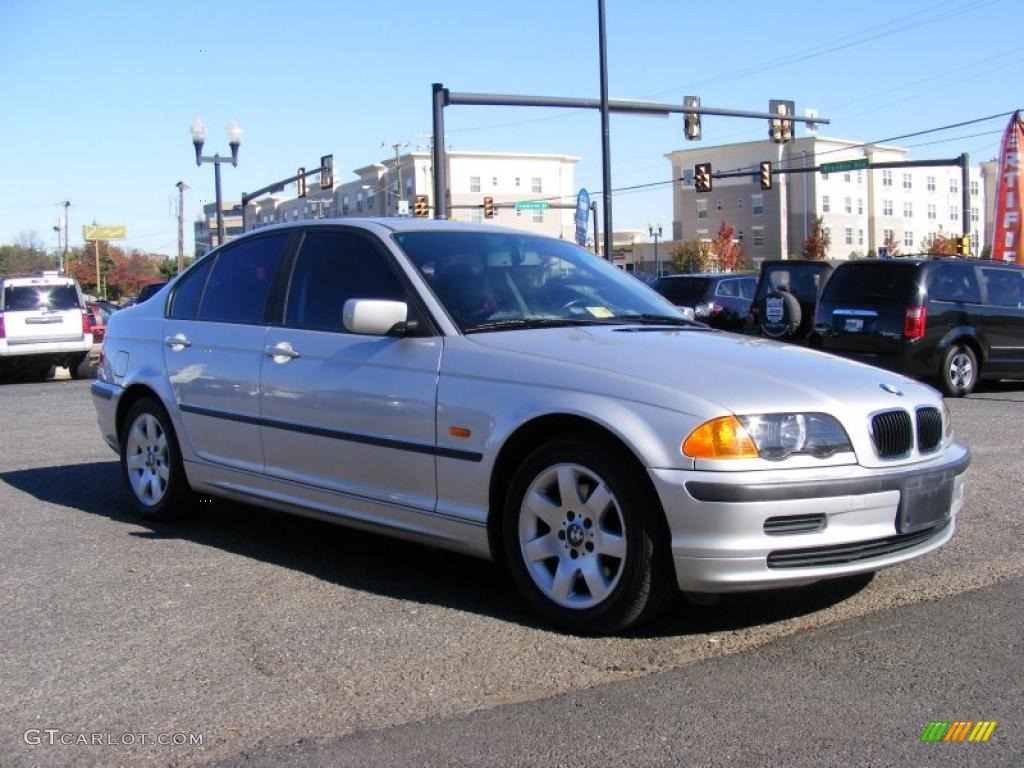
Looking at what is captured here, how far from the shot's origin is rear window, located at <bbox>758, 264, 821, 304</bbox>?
52.8 ft

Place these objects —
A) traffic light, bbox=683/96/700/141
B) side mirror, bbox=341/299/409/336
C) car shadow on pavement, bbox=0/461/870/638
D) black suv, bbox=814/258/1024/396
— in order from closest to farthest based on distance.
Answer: car shadow on pavement, bbox=0/461/870/638, side mirror, bbox=341/299/409/336, black suv, bbox=814/258/1024/396, traffic light, bbox=683/96/700/141

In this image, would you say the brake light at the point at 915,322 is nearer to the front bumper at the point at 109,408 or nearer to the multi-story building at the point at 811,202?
the front bumper at the point at 109,408

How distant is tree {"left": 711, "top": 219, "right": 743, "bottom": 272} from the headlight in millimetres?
72405

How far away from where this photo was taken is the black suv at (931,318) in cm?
1237

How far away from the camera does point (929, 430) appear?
14.2 ft

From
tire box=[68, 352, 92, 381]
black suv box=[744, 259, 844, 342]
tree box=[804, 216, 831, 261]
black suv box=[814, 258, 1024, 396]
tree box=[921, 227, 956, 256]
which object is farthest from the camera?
tree box=[804, 216, 831, 261]

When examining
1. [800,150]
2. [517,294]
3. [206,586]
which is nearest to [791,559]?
[517,294]

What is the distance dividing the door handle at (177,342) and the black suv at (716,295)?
13.0m

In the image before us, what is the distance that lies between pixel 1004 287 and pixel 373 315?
35.5ft

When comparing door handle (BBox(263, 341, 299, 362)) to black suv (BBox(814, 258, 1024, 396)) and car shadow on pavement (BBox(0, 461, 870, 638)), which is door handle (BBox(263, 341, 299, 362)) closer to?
car shadow on pavement (BBox(0, 461, 870, 638))

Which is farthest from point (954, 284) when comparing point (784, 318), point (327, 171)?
point (327, 171)

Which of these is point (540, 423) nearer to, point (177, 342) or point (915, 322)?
point (177, 342)

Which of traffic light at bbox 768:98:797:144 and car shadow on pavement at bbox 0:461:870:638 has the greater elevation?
traffic light at bbox 768:98:797:144

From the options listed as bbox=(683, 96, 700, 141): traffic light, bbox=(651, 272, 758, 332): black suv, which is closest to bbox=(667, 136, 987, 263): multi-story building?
bbox=(683, 96, 700, 141): traffic light
